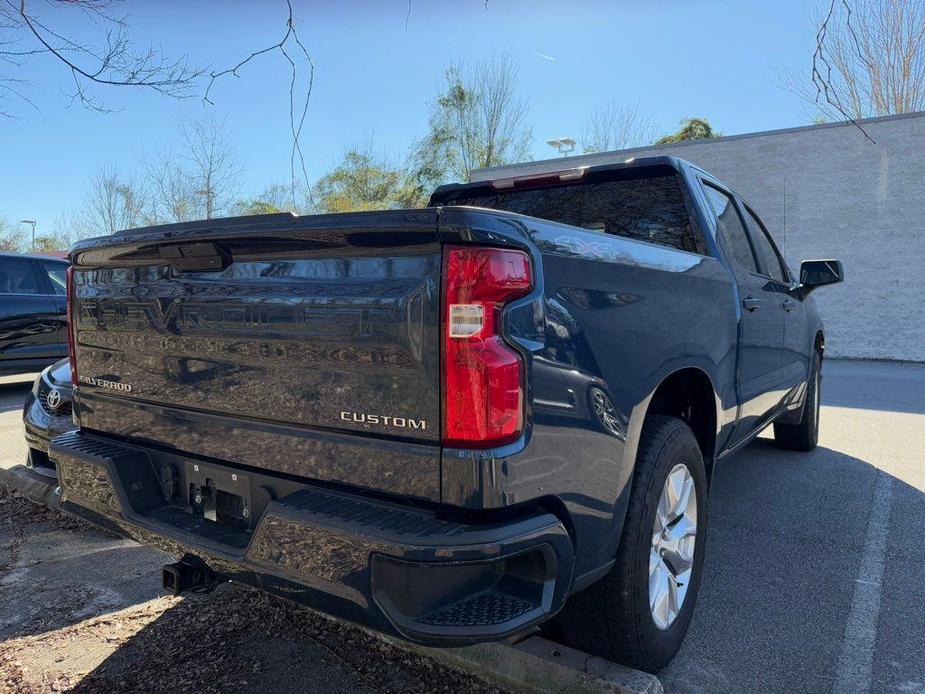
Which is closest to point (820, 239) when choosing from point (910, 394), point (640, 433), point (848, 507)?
point (910, 394)

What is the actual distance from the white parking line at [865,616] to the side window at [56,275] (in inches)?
353

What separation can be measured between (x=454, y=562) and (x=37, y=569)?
9.35 feet

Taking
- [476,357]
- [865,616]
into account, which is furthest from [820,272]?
[476,357]

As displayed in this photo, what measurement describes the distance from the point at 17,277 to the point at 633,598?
8.87 meters

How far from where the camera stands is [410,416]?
1.71 metres

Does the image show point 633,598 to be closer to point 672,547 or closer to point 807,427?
point 672,547

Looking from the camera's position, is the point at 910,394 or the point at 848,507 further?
the point at 910,394

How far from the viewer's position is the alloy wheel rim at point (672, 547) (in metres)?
2.37

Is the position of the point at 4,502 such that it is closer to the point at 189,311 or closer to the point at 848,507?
the point at 189,311

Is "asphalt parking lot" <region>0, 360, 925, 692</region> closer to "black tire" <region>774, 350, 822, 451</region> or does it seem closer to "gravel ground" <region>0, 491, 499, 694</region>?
"gravel ground" <region>0, 491, 499, 694</region>

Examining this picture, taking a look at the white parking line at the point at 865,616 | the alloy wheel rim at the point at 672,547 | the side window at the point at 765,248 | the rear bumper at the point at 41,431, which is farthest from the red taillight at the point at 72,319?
the side window at the point at 765,248

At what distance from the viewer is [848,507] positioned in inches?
163

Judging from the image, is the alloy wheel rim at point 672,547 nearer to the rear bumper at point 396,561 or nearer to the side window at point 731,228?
the rear bumper at point 396,561

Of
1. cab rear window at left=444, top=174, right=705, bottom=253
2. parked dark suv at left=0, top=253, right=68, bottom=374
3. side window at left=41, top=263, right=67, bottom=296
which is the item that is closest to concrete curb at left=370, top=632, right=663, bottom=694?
cab rear window at left=444, top=174, right=705, bottom=253
